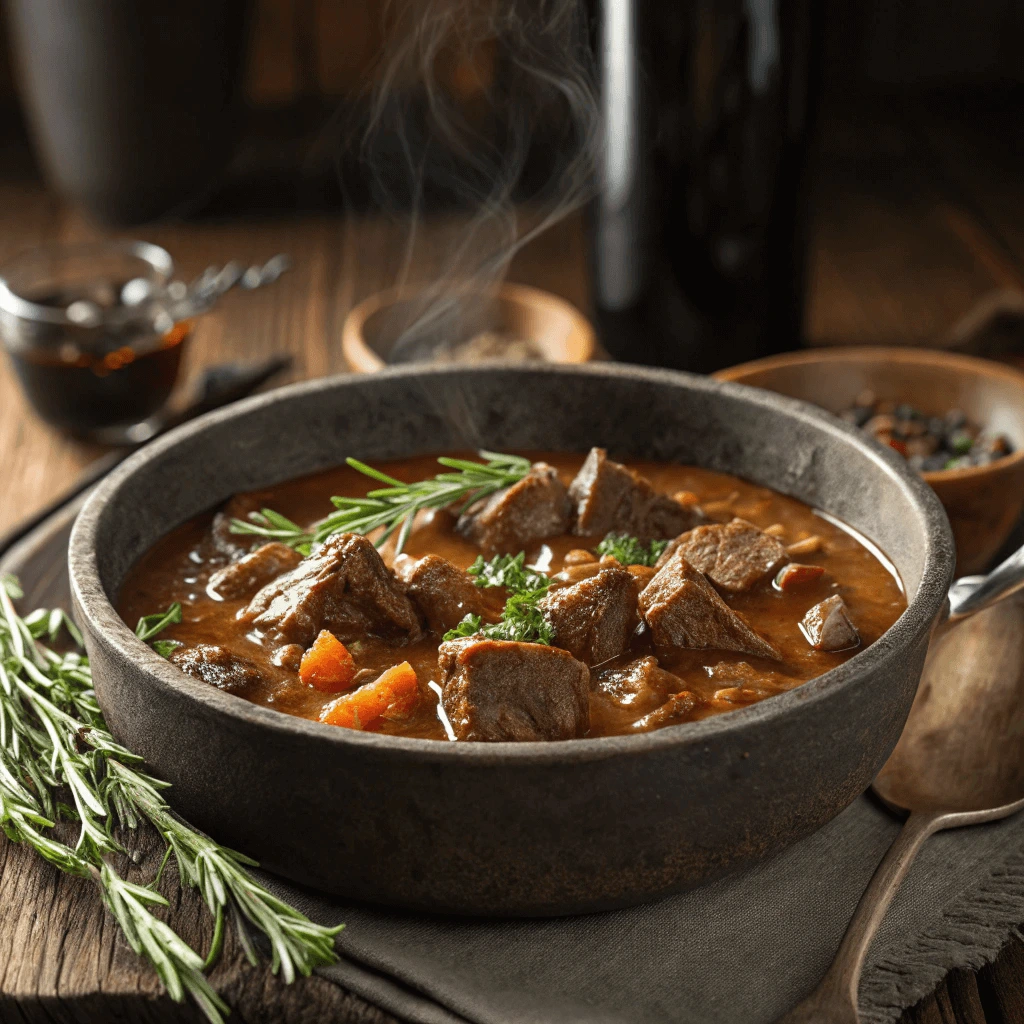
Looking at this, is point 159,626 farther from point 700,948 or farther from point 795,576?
point 795,576

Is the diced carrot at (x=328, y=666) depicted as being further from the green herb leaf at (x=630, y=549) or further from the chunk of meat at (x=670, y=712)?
the green herb leaf at (x=630, y=549)

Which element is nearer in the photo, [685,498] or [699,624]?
[699,624]

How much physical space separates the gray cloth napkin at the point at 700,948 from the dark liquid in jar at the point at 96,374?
2.85m

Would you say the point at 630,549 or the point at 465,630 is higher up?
the point at 465,630

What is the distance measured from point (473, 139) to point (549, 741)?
5.90m

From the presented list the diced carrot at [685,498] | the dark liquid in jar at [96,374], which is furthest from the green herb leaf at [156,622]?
the dark liquid in jar at [96,374]

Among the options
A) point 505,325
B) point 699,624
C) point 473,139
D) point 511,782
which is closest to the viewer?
point 511,782

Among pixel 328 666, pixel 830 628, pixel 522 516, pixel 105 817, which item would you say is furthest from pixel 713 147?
pixel 105 817

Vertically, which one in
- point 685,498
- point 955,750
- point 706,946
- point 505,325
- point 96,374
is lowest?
point 505,325

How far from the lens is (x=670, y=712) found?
2578 mm

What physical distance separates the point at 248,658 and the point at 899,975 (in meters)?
1.41

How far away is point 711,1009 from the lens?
2363mm

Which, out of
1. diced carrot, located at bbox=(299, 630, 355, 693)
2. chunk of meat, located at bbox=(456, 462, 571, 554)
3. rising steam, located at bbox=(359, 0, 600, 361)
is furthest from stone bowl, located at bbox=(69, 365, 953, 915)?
rising steam, located at bbox=(359, 0, 600, 361)

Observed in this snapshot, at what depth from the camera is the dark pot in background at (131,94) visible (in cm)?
634
